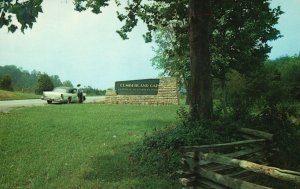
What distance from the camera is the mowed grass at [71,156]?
9047mm

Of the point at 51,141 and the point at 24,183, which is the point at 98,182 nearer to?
the point at 24,183

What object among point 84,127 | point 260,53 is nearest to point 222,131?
point 84,127

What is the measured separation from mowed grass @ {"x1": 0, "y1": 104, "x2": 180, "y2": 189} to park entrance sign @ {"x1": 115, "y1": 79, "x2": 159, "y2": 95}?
646 inches

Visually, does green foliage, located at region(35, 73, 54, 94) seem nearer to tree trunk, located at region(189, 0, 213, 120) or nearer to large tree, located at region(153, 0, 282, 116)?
large tree, located at region(153, 0, 282, 116)

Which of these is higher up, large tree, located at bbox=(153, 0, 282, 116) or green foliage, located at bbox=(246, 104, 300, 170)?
large tree, located at bbox=(153, 0, 282, 116)

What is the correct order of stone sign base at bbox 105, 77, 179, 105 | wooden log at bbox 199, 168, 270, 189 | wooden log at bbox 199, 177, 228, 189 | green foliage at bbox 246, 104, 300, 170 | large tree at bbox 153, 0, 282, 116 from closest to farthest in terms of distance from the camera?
wooden log at bbox 199, 168, 270, 189, wooden log at bbox 199, 177, 228, 189, green foliage at bbox 246, 104, 300, 170, large tree at bbox 153, 0, 282, 116, stone sign base at bbox 105, 77, 179, 105

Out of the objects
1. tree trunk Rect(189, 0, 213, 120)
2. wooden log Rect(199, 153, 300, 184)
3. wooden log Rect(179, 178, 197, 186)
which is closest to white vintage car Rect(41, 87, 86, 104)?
tree trunk Rect(189, 0, 213, 120)

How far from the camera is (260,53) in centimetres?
2706

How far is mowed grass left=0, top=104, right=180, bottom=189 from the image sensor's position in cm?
905

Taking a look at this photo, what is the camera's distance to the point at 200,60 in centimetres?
1280

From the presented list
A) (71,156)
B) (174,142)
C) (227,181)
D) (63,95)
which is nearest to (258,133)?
(174,142)

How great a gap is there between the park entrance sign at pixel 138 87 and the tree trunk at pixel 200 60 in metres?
22.7

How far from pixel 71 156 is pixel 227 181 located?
606 cm

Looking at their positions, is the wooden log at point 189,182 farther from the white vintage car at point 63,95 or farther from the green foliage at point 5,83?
the green foliage at point 5,83
